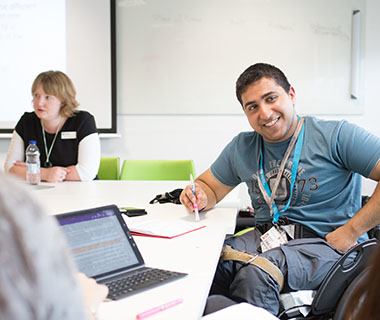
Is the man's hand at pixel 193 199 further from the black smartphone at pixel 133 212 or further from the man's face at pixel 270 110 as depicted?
the man's face at pixel 270 110

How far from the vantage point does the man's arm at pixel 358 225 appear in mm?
1656

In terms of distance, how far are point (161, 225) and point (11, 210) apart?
133 centimetres

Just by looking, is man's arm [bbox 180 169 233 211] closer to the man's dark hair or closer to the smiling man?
the smiling man

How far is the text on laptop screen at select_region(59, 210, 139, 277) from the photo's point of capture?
3.34 ft

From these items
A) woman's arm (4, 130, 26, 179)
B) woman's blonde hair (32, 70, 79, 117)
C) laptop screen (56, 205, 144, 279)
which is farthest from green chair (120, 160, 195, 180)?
laptop screen (56, 205, 144, 279)

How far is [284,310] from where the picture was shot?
1459mm

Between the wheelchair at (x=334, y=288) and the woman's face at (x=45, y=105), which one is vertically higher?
the woman's face at (x=45, y=105)

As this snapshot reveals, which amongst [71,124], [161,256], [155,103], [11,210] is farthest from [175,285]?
[155,103]

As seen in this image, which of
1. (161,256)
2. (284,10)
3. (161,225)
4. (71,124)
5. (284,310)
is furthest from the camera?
(284,10)

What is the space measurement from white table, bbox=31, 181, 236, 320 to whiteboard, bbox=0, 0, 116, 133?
72.9 inches

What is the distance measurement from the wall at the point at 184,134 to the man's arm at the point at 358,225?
2.71m

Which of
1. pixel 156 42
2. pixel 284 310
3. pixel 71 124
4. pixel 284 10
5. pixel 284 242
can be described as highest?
pixel 284 10

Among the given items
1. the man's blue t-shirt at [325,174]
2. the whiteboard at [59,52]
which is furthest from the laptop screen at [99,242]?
the whiteboard at [59,52]

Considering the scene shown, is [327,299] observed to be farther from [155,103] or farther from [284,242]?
[155,103]
